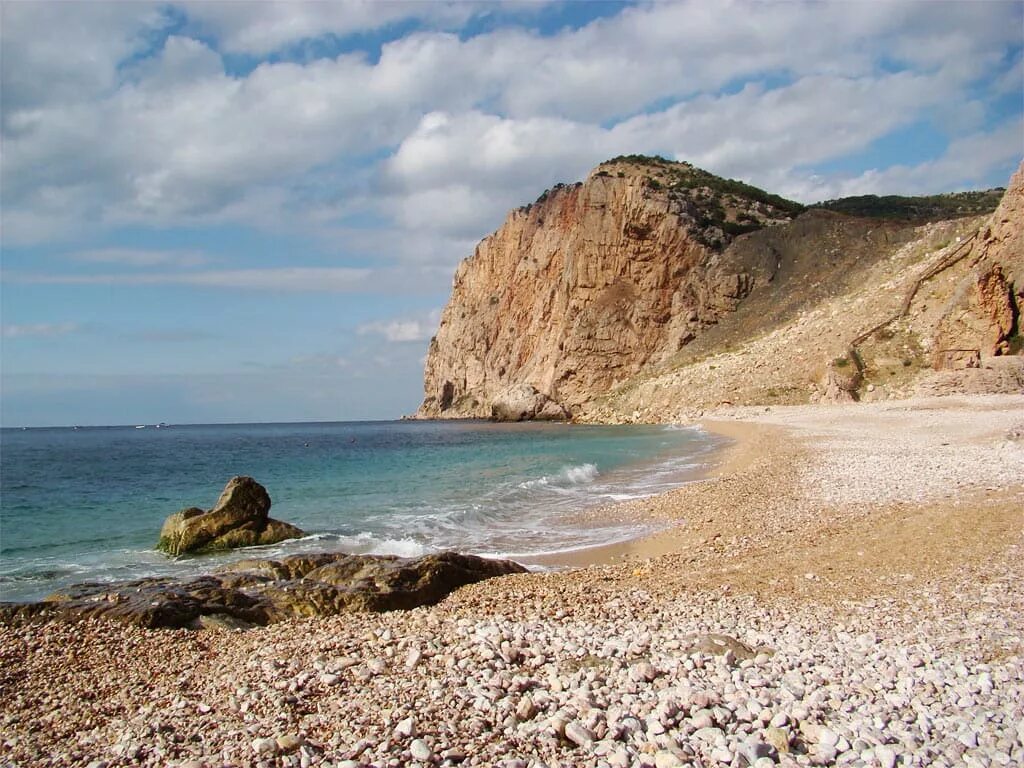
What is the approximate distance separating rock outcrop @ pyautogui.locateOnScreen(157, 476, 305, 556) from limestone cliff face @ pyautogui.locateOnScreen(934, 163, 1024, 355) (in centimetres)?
3103

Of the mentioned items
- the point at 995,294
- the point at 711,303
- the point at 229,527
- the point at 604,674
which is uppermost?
the point at 711,303

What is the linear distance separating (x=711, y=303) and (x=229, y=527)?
180 feet

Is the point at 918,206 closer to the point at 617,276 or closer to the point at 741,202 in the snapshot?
the point at 741,202

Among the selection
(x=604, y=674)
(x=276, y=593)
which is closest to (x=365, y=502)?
(x=276, y=593)

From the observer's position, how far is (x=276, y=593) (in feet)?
27.8

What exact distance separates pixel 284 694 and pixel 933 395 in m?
33.0

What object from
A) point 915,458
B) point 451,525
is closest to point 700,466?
point 915,458

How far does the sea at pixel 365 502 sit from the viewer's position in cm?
1326

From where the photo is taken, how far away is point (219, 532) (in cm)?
1454

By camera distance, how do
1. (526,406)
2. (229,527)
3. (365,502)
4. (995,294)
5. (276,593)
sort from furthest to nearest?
(526,406) < (995,294) < (365,502) < (229,527) < (276,593)

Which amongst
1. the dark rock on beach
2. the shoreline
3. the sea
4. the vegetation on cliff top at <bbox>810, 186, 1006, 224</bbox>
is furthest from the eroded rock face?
the dark rock on beach

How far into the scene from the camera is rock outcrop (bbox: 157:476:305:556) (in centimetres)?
1423

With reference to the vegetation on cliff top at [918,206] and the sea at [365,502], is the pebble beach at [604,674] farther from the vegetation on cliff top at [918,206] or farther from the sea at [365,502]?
the vegetation on cliff top at [918,206]

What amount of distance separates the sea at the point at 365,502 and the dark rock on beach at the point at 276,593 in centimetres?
215
